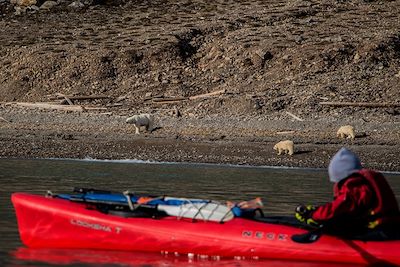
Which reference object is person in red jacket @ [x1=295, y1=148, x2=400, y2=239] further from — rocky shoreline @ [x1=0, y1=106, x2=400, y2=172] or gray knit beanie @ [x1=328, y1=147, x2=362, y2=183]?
rocky shoreline @ [x1=0, y1=106, x2=400, y2=172]

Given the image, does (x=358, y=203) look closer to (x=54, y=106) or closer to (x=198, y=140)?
(x=198, y=140)

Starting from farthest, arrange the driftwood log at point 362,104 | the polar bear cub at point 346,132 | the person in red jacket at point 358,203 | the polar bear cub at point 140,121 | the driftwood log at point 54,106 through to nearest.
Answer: the driftwood log at point 54,106 < the driftwood log at point 362,104 < the polar bear cub at point 140,121 < the polar bear cub at point 346,132 < the person in red jacket at point 358,203

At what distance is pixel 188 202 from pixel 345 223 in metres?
1.99

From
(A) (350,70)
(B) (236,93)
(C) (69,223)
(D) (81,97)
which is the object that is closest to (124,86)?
(D) (81,97)

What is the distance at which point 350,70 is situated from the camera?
33500mm

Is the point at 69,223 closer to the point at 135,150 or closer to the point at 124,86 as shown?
the point at 135,150

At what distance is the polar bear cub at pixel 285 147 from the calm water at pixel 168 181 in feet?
3.87

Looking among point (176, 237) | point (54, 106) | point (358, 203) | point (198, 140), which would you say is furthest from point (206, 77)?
point (358, 203)

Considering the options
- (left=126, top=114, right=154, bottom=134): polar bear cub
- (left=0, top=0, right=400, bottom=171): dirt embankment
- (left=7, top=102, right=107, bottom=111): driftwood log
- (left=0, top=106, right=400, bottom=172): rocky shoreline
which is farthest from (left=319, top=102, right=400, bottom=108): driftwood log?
(left=7, top=102, right=107, bottom=111): driftwood log

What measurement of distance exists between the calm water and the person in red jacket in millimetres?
4214

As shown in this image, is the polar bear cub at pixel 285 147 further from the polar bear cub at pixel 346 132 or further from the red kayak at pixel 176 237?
the red kayak at pixel 176 237

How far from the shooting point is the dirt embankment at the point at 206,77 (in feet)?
86.6

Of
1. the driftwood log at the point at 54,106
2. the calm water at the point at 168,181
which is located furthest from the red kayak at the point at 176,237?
the driftwood log at the point at 54,106

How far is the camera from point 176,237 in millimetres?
12969
